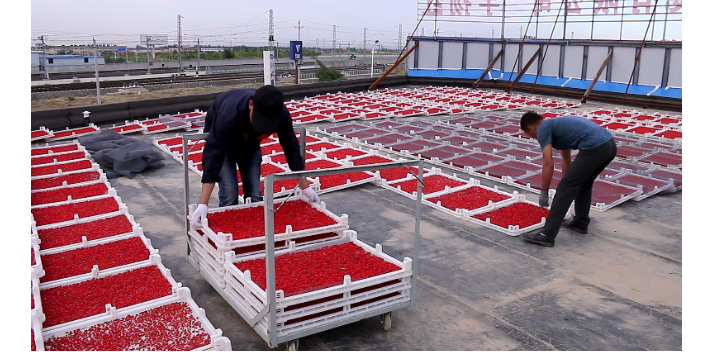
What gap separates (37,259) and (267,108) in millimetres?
2284

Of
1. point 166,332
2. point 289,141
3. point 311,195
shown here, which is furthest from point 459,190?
point 166,332

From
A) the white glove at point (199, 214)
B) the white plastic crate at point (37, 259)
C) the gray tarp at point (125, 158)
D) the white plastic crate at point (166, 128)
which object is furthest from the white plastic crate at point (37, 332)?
the white plastic crate at point (166, 128)

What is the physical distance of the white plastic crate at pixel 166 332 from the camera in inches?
128

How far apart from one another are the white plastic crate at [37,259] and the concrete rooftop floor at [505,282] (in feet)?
3.37

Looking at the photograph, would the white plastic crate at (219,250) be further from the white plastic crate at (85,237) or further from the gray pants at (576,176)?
the gray pants at (576,176)

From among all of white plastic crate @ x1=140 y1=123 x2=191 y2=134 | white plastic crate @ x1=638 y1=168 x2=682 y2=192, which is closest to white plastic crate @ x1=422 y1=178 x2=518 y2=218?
white plastic crate @ x1=638 y1=168 x2=682 y2=192

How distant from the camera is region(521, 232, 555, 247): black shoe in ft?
18.0

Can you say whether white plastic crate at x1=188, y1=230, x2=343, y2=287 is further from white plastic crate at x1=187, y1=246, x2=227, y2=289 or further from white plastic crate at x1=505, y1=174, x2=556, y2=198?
white plastic crate at x1=505, y1=174, x2=556, y2=198

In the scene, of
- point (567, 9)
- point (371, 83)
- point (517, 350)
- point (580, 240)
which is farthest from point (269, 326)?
point (567, 9)

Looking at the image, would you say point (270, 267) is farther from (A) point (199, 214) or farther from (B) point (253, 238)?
(A) point (199, 214)

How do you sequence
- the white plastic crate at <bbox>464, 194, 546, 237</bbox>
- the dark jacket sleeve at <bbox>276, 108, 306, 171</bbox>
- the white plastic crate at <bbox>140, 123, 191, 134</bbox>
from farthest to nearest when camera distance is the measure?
1. the white plastic crate at <bbox>140, 123, 191, 134</bbox>
2. the white plastic crate at <bbox>464, 194, 546, 237</bbox>
3. the dark jacket sleeve at <bbox>276, 108, 306, 171</bbox>

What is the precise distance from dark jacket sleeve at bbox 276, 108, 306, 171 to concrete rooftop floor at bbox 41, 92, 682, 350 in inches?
49.0

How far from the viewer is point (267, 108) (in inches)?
152

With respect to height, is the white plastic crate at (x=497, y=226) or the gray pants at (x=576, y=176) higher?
the gray pants at (x=576, y=176)
